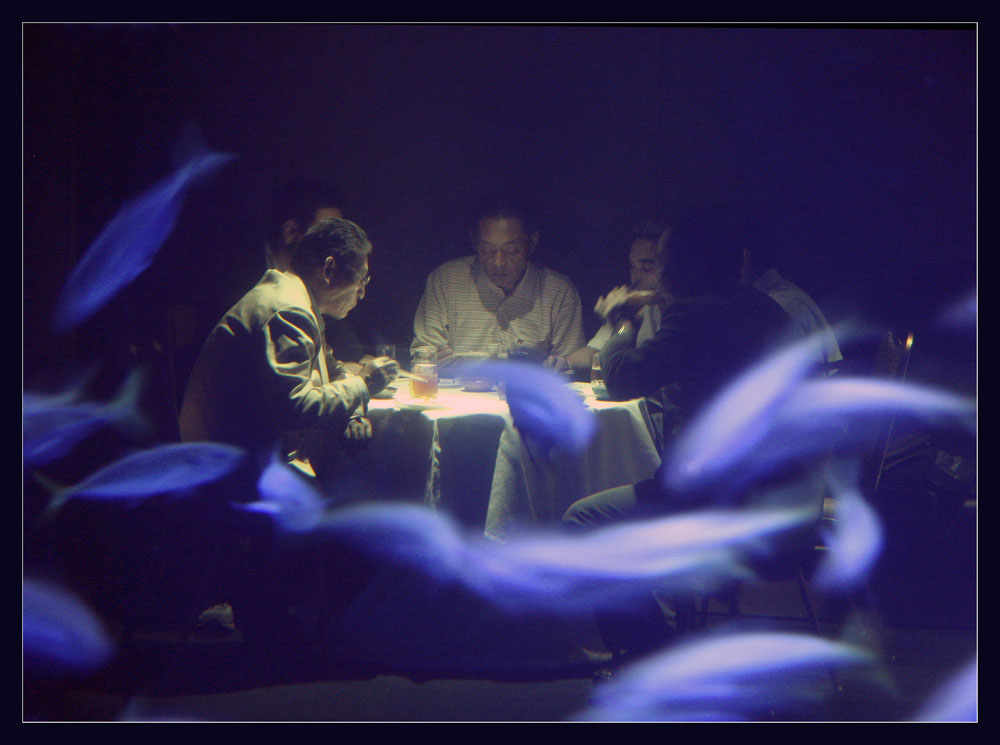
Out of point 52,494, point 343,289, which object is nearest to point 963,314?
point 343,289

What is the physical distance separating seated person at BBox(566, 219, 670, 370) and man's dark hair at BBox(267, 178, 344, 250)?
107 centimetres

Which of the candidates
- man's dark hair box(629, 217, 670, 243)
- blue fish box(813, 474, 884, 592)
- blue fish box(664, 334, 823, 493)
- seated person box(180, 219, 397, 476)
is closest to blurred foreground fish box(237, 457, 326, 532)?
seated person box(180, 219, 397, 476)

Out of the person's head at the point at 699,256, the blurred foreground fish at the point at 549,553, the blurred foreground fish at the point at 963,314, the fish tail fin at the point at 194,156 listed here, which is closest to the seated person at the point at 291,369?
the blurred foreground fish at the point at 549,553

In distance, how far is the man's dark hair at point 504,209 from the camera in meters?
2.82

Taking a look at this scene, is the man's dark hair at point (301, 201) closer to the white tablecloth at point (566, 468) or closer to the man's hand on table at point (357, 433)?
the man's hand on table at point (357, 433)

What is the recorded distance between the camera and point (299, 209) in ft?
9.11

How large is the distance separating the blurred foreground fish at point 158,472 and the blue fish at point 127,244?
0.56m

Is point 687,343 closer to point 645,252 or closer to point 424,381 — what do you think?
point 645,252

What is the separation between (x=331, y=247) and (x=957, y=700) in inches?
114

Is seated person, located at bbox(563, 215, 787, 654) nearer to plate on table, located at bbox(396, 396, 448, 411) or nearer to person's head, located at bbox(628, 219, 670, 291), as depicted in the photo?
person's head, located at bbox(628, 219, 670, 291)

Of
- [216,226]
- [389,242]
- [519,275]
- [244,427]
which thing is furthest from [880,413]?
[216,226]

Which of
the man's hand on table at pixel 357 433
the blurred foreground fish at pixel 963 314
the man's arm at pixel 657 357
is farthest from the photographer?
the blurred foreground fish at pixel 963 314

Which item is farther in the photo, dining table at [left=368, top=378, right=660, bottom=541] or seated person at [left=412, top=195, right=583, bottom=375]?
seated person at [left=412, top=195, right=583, bottom=375]

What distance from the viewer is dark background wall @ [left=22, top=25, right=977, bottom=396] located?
2781mm
